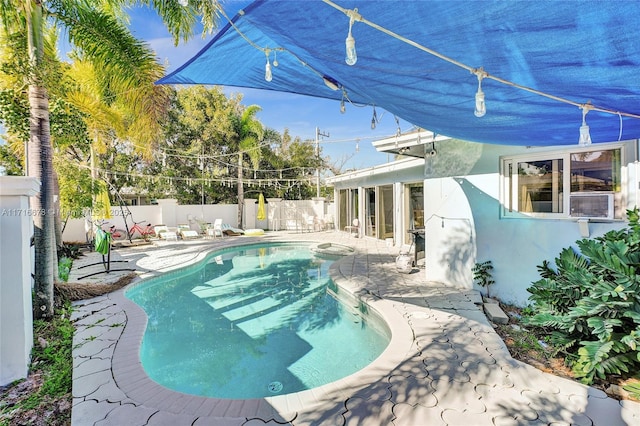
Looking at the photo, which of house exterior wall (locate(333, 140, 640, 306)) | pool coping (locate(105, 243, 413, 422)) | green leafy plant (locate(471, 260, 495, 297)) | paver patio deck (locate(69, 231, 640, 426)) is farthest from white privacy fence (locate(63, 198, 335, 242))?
pool coping (locate(105, 243, 413, 422))

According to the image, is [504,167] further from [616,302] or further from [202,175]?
[202,175]

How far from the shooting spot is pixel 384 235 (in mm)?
13586

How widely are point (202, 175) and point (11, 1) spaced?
1598 centimetres

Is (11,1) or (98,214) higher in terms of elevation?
(11,1)

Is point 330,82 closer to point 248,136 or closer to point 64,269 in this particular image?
point 64,269

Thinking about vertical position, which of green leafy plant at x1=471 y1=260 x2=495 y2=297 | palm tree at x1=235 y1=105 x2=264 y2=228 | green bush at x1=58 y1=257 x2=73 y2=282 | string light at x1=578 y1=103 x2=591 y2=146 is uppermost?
palm tree at x1=235 y1=105 x2=264 y2=228

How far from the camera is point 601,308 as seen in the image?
3109 millimetres

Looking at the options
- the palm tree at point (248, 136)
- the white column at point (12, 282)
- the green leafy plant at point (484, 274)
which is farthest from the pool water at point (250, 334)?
the palm tree at point (248, 136)

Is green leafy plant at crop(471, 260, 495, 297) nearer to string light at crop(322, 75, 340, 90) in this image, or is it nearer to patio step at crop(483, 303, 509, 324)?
patio step at crop(483, 303, 509, 324)

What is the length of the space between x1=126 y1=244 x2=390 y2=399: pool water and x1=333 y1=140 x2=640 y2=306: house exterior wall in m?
2.33

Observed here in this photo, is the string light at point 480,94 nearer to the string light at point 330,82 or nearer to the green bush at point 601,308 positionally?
the string light at point 330,82

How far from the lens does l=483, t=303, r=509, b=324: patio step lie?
4785 mm

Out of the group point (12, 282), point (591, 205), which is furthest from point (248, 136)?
point (591, 205)

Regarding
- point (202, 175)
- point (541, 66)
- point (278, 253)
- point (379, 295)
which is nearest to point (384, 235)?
point (278, 253)
